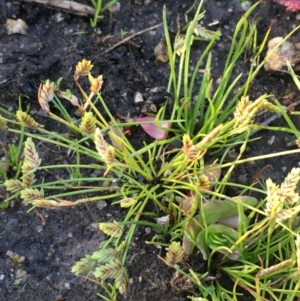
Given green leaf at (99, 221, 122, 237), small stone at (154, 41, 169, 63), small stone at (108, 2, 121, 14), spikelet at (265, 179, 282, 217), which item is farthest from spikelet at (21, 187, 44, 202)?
small stone at (108, 2, 121, 14)

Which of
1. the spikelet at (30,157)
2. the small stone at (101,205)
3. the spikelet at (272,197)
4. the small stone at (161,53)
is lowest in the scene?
the small stone at (101,205)

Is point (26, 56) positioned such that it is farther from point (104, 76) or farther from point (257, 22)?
point (257, 22)

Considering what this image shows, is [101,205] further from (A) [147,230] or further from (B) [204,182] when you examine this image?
(B) [204,182]

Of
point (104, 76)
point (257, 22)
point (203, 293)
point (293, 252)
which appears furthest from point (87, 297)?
point (257, 22)

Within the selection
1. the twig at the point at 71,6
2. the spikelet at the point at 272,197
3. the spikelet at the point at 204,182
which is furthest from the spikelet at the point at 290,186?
the twig at the point at 71,6

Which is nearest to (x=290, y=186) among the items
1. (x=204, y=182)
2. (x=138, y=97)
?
(x=204, y=182)

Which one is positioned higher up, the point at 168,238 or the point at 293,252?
the point at 293,252

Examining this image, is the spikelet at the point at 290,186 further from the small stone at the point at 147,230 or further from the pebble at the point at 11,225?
the pebble at the point at 11,225

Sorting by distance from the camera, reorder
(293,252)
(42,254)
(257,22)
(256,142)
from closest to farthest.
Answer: (293,252)
(42,254)
(256,142)
(257,22)
